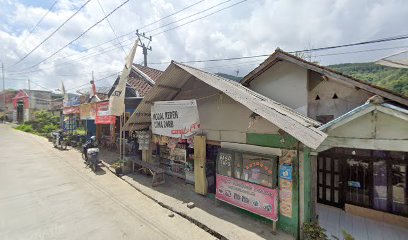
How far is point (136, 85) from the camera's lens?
16.7 m

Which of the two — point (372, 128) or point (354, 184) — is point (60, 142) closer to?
point (354, 184)

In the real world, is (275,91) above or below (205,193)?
above

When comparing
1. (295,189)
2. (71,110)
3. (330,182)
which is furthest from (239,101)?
(71,110)

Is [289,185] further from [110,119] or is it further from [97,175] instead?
[110,119]

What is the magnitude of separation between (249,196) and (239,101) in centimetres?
325

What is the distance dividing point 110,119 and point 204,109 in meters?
7.11

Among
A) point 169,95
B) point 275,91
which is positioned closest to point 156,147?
point 169,95

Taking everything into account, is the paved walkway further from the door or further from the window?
the window

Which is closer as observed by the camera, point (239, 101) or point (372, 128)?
point (372, 128)

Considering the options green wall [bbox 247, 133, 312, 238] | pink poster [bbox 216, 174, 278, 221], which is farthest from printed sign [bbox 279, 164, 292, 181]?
pink poster [bbox 216, 174, 278, 221]

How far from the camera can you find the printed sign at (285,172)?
606 cm

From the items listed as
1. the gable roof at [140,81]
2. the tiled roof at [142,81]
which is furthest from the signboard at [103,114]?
the tiled roof at [142,81]

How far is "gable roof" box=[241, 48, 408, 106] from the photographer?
5648 millimetres

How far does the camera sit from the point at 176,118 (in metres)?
8.69
